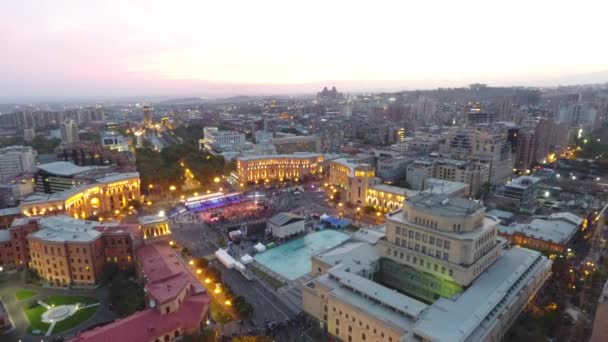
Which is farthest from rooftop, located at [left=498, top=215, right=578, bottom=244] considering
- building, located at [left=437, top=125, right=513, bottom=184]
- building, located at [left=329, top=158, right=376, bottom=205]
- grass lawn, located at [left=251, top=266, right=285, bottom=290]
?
grass lawn, located at [left=251, top=266, right=285, bottom=290]

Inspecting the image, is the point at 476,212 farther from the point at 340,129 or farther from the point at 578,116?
the point at 578,116

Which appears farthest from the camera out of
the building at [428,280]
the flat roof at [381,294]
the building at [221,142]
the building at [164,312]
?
the building at [221,142]

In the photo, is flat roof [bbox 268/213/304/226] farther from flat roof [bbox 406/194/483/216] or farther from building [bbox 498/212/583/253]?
building [bbox 498/212/583/253]

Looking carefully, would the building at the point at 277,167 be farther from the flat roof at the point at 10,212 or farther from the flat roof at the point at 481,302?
the flat roof at the point at 481,302

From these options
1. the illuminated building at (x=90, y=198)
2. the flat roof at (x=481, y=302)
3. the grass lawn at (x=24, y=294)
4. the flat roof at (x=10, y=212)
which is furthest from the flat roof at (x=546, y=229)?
the flat roof at (x=10, y=212)

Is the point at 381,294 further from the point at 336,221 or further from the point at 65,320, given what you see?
the point at 65,320

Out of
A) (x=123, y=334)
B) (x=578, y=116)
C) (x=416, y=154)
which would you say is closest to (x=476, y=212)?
(x=123, y=334)
